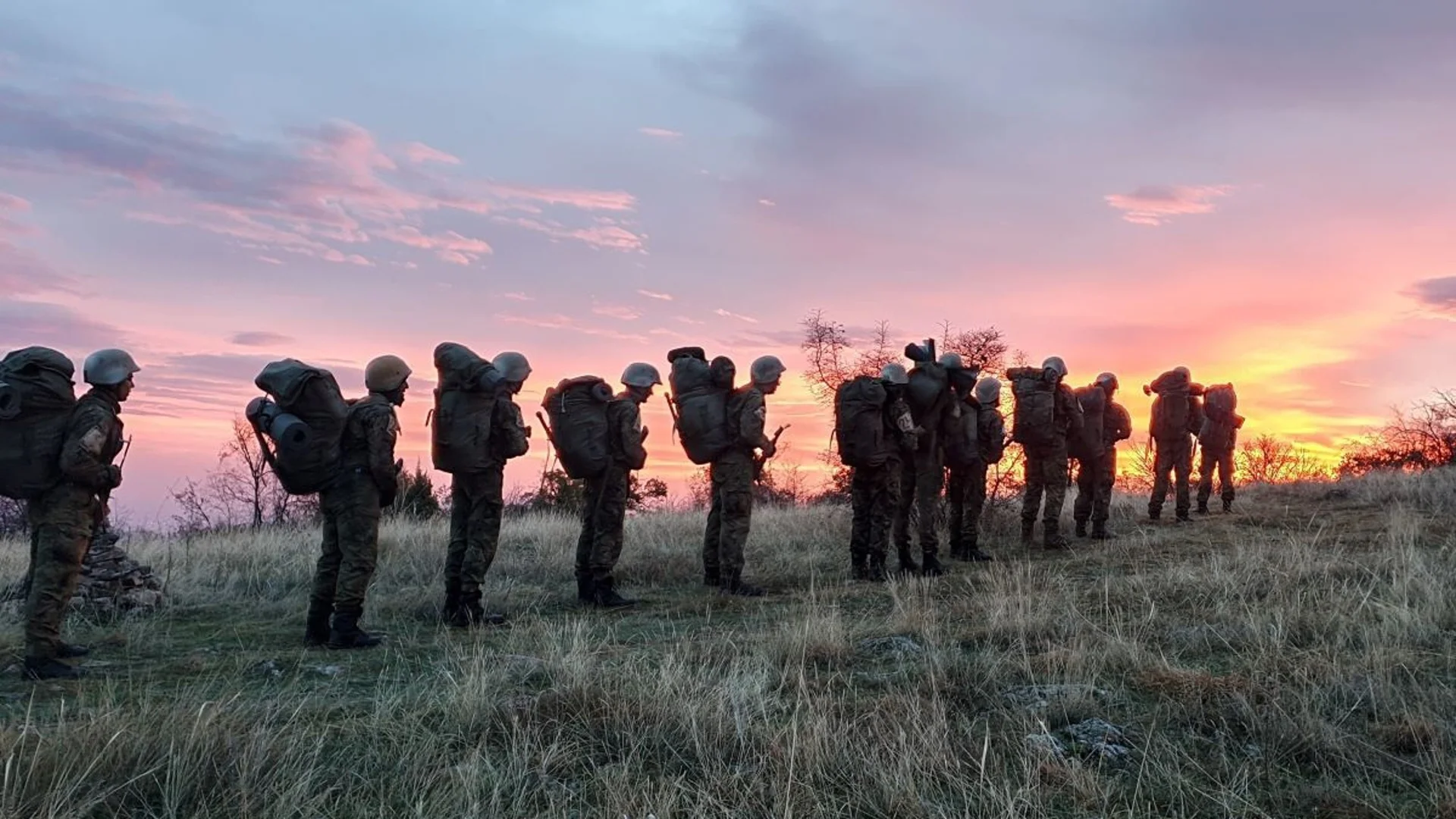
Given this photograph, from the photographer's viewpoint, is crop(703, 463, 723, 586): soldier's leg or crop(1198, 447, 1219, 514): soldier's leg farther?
crop(1198, 447, 1219, 514): soldier's leg

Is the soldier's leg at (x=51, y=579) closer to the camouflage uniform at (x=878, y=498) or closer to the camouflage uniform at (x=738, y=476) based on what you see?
the camouflage uniform at (x=738, y=476)

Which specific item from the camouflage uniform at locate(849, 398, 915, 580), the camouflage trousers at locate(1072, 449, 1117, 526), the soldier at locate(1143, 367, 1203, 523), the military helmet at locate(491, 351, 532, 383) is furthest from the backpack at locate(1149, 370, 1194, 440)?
the military helmet at locate(491, 351, 532, 383)

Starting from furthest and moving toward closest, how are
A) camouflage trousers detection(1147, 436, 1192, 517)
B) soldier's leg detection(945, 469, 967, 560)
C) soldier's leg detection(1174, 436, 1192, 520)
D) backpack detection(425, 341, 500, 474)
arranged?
camouflage trousers detection(1147, 436, 1192, 517) < soldier's leg detection(1174, 436, 1192, 520) < soldier's leg detection(945, 469, 967, 560) < backpack detection(425, 341, 500, 474)

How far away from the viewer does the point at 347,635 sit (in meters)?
7.46

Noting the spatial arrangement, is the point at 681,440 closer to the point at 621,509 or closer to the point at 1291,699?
the point at 621,509

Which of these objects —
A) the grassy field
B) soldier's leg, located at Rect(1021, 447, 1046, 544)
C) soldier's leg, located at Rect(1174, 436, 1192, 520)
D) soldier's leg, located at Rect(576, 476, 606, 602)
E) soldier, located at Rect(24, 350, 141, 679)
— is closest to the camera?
the grassy field

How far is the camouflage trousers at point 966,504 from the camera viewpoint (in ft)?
40.7

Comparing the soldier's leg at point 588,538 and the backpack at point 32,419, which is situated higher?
the backpack at point 32,419

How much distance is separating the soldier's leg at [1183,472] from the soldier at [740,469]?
8915mm

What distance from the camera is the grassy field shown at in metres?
3.76

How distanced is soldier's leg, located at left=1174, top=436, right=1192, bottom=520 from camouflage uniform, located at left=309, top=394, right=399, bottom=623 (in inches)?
516

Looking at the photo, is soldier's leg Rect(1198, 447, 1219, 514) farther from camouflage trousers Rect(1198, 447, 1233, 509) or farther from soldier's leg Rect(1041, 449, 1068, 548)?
soldier's leg Rect(1041, 449, 1068, 548)

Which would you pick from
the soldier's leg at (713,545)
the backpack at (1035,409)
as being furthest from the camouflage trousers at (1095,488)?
the soldier's leg at (713,545)

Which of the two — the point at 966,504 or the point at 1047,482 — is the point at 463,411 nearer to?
the point at 966,504
